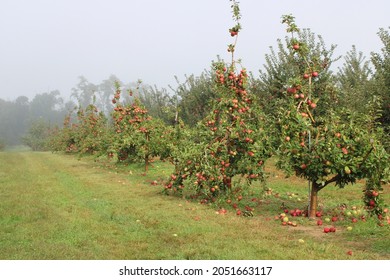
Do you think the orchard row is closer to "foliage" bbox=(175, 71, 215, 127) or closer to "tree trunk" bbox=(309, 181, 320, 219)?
"tree trunk" bbox=(309, 181, 320, 219)

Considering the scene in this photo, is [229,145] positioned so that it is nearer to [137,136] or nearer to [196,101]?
[137,136]

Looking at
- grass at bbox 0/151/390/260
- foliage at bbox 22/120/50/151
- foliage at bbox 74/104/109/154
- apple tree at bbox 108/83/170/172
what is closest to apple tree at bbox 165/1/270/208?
grass at bbox 0/151/390/260

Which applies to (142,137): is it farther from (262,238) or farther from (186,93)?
(186,93)

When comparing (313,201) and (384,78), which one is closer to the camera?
(313,201)

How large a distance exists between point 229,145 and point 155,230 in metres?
3.58

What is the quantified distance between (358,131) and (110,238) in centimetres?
546

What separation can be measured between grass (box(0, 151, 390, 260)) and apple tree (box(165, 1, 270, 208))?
75 centimetres

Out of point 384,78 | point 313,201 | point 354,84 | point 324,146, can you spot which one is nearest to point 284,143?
point 324,146

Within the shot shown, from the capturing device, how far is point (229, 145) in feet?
35.0

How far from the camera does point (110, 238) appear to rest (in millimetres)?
7363

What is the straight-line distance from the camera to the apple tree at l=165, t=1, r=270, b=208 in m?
10.1

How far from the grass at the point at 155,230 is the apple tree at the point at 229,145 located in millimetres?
754

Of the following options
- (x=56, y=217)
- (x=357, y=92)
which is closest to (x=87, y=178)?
(x=56, y=217)

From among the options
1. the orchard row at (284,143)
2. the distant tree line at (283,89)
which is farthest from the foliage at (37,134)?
the orchard row at (284,143)
